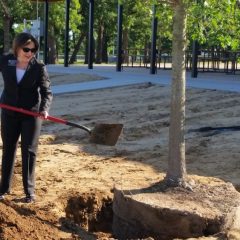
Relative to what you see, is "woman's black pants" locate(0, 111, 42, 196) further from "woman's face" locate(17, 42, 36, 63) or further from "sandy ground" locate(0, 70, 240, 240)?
"woman's face" locate(17, 42, 36, 63)

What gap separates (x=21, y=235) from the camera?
4.82 meters

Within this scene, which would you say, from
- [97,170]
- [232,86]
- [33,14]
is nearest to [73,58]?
[33,14]

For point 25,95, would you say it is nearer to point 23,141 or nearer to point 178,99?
point 23,141

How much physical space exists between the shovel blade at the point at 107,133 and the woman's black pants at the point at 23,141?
1112mm

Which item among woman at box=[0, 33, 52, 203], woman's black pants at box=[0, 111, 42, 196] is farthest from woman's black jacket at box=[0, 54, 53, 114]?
woman's black pants at box=[0, 111, 42, 196]

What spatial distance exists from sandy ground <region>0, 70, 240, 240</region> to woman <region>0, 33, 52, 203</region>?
0.53 m

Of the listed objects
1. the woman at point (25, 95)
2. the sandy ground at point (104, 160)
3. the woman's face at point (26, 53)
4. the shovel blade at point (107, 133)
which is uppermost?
the woman's face at point (26, 53)

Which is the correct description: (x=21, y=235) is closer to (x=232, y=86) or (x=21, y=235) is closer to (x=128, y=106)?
(x=128, y=106)

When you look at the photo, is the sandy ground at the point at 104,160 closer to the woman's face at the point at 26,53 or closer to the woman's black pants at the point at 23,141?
the woman's black pants at the point at 23,141

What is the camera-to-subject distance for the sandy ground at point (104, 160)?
5546mm

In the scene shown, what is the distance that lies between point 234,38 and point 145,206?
6.04ft

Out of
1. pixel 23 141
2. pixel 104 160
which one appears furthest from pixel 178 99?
pixel 104 160

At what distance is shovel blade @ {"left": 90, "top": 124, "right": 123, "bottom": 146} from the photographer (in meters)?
6.93

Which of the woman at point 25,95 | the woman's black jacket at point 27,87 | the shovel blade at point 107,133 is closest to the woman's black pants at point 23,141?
the woman at point 25,95
